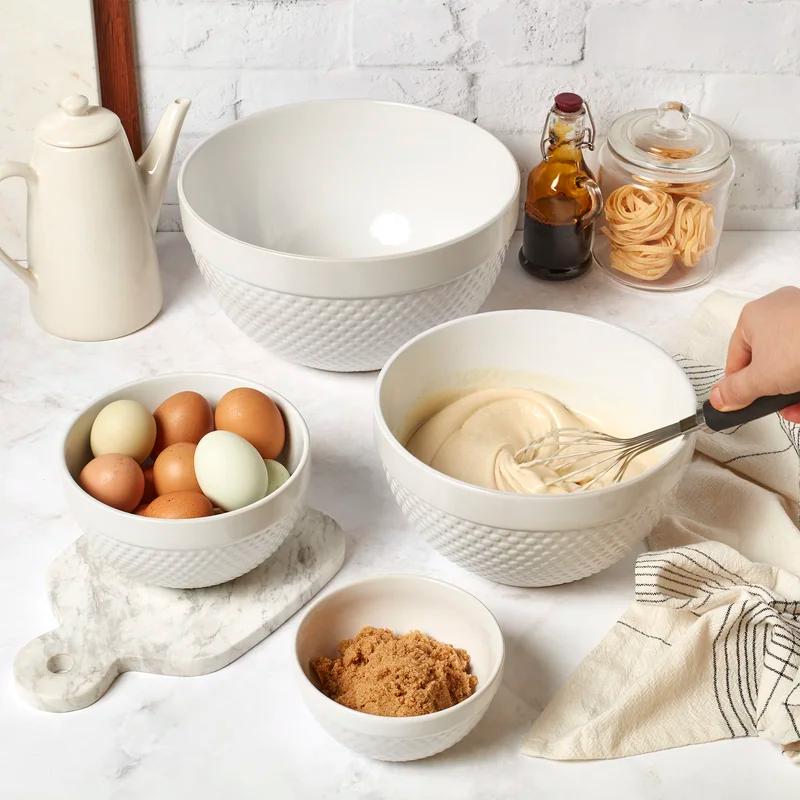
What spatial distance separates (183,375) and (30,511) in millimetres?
161

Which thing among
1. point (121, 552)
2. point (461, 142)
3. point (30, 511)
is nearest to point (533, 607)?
point (121, 552)

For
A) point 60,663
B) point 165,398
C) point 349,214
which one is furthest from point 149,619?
point 349,214

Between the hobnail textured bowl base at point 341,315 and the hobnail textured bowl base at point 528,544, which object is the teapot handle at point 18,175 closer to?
the hobnail textured bowl base at point 341,315

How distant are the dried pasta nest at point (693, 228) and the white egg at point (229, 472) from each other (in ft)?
1.79

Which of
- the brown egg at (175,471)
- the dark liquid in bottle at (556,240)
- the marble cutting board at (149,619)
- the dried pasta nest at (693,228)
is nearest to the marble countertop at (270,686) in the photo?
the marble cutting board at (149,619)

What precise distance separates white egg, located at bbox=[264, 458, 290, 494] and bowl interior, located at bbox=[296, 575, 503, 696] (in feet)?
0.33

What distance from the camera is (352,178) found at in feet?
3.84

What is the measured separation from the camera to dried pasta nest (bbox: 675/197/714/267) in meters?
1.11

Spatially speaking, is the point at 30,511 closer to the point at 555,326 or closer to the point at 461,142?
the point at 555,326

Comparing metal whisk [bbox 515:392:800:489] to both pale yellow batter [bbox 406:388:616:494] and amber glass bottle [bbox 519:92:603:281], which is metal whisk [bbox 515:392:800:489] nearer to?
pale yellow batter [bbox 406:388:616:494]

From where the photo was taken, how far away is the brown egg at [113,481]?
2.49ft

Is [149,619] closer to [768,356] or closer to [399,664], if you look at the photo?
[399,664]

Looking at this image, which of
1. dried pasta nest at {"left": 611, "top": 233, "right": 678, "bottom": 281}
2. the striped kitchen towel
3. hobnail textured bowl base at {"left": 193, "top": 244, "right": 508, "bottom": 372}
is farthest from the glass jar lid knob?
the striped kitchen towel

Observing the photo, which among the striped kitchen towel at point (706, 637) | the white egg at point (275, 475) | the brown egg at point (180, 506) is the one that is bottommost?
the striped kitchen towel at point (706, 637)
